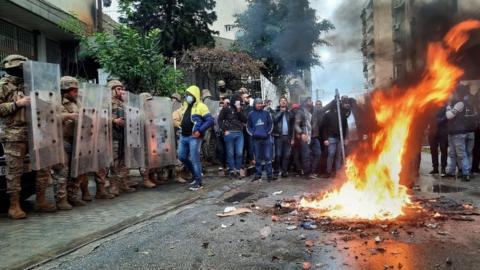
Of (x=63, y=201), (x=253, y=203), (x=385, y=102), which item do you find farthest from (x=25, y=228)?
(x=385, y=102)

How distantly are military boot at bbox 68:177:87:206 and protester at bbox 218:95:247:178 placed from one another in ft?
13.7

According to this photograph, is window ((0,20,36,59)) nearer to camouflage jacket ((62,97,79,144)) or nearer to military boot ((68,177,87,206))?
camouflage jacket ((62,97,79,144))

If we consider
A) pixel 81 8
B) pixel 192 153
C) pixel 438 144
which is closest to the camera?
pixel 192 153

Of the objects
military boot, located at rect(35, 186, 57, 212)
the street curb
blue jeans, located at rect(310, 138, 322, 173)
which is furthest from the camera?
blue jeans, located at rect(310, 138, 322, 173)

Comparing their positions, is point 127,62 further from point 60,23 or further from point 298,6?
point 298,6

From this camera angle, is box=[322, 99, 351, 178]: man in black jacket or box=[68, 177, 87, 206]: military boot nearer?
box=[68, 177, 87, 206]: military boot

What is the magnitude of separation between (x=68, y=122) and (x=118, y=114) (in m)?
1.38

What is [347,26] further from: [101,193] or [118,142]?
[101,193]

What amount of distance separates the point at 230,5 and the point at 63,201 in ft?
80.8

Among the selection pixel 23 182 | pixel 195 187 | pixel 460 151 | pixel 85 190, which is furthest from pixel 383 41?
pixel 23 182

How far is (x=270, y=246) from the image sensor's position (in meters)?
5.09

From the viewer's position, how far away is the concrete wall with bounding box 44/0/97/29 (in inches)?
561

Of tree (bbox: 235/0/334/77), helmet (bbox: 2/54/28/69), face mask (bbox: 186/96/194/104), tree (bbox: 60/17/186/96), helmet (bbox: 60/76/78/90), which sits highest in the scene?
tree (bbox: 235/0/334/77)

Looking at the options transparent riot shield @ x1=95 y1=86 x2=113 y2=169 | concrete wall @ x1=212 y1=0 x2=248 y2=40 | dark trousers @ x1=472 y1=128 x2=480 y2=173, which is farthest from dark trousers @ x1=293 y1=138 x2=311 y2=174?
concrete wall @ x1=212 y1=0 x2=248 y2=40
